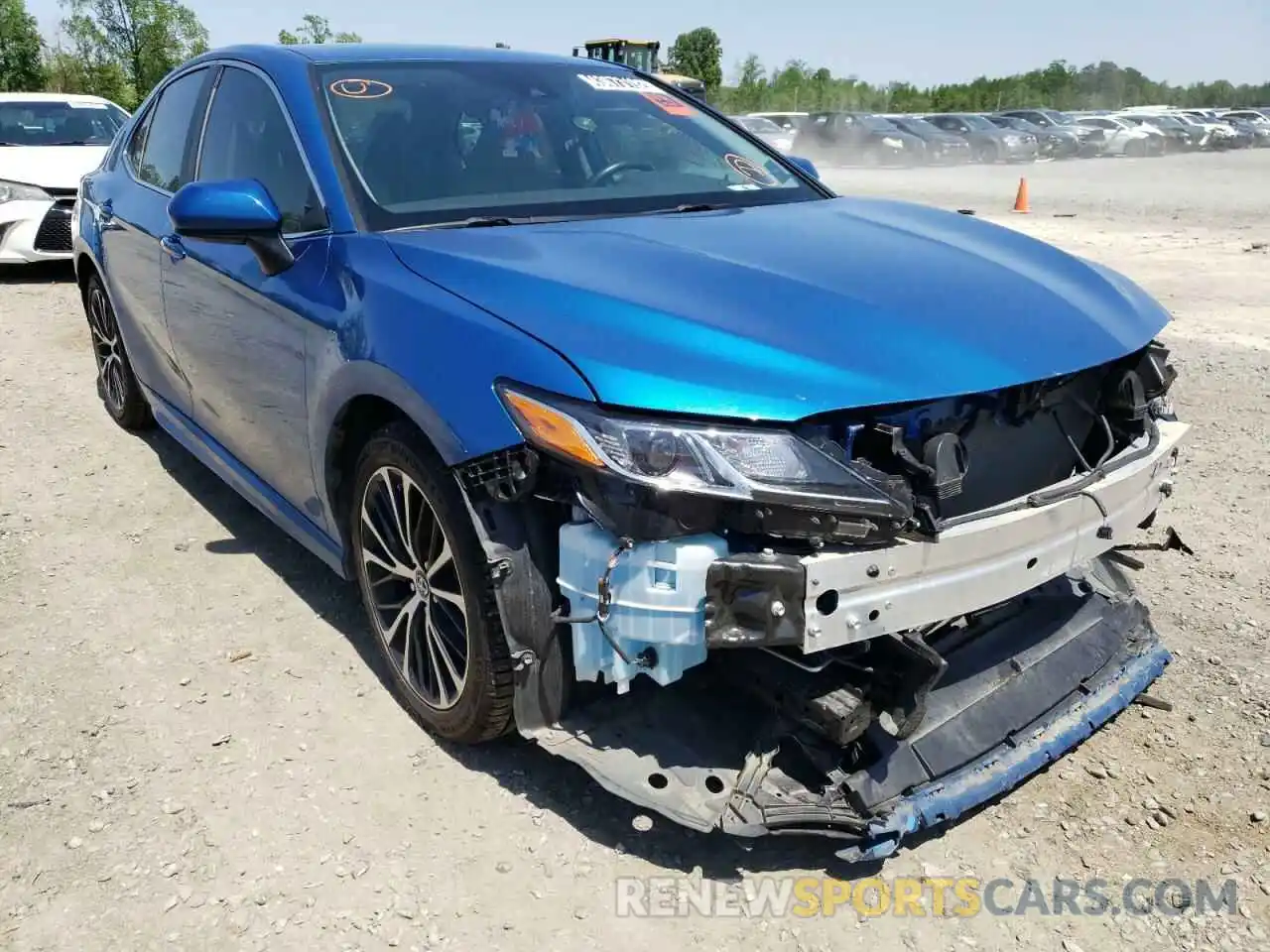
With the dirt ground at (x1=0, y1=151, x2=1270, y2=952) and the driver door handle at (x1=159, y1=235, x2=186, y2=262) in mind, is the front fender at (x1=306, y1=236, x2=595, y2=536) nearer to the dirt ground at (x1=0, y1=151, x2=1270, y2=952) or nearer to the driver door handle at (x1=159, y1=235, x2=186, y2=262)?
the dirt ground at (x1=0, y1=151, x2=1270, y2=952)

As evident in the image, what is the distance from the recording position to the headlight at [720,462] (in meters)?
1.99

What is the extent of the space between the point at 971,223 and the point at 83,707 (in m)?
3.00

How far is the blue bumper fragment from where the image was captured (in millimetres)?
2246

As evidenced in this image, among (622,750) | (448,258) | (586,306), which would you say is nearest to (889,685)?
(622,750)

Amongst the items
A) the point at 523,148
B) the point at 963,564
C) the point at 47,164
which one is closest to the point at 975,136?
the point at 47,164

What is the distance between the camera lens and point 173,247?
3.73 meters

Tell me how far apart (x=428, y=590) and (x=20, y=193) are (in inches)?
331

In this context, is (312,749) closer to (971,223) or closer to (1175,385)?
(971,223)

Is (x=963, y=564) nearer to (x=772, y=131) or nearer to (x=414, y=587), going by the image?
(x=414, y=587)

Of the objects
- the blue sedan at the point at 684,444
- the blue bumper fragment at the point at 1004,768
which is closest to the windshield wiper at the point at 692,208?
the blue sedan at the point at 684,444

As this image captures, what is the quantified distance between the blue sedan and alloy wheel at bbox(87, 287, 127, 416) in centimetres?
198

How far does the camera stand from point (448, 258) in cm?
252

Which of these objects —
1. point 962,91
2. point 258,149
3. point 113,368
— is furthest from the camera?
point 962,91

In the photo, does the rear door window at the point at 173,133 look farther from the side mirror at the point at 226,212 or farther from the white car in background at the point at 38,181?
the white car in background at the point at 38,181
